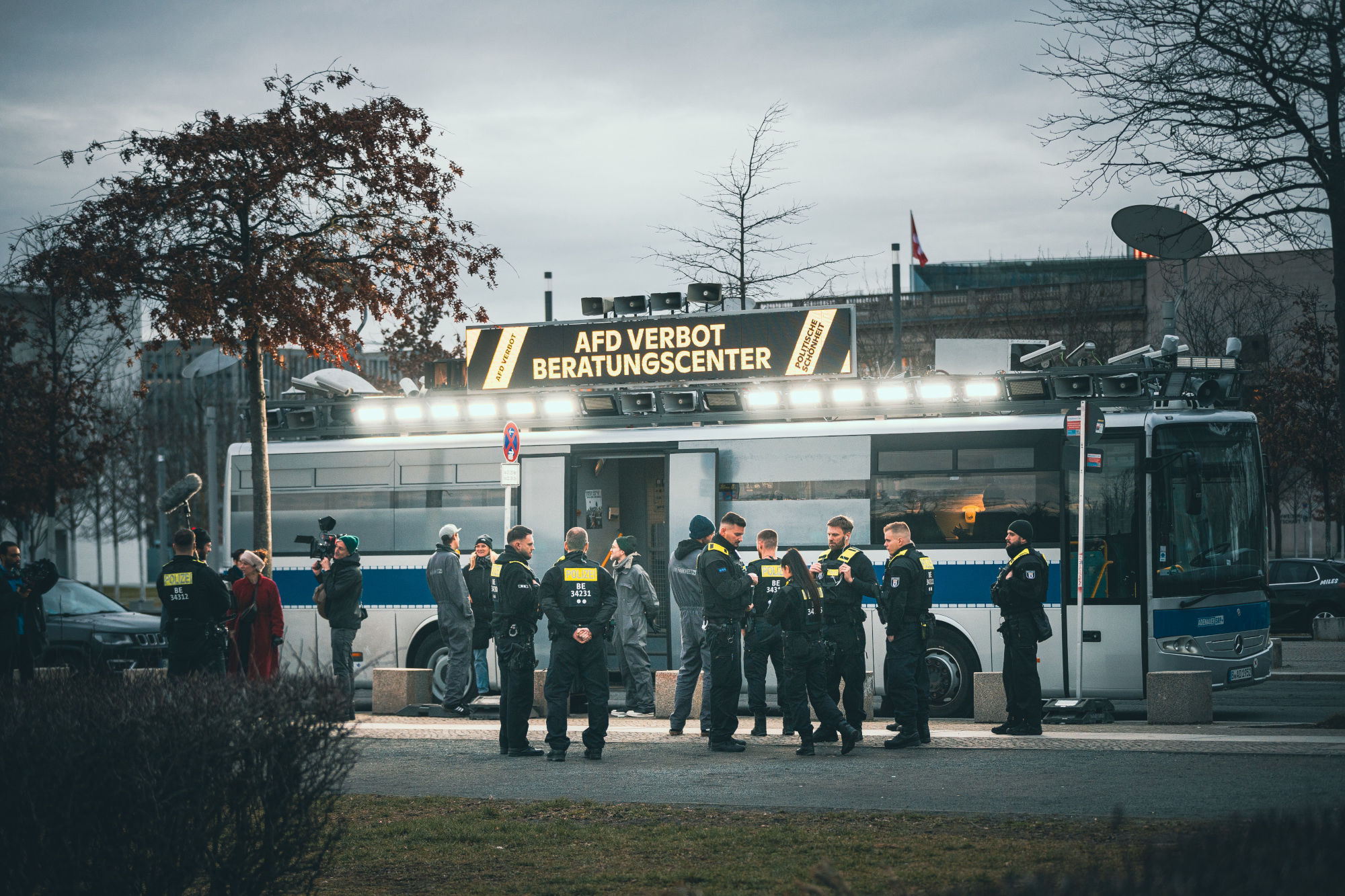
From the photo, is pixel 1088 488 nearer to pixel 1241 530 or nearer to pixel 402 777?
pixel 1241 530

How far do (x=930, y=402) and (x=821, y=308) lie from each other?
169 centimetres

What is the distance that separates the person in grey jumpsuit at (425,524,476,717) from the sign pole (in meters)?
6.25

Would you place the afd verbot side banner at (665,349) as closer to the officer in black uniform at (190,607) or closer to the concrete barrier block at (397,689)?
the concrete barrier block at (397,689)

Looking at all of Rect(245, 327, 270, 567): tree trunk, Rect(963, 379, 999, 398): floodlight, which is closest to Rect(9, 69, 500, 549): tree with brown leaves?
Rect(245, 327, 270, 567): tree trunk

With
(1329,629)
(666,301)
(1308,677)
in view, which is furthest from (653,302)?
(1329,629)

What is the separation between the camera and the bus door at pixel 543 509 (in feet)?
52.6

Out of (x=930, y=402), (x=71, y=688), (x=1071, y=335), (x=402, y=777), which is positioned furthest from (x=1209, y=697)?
(x=1071, y=335)

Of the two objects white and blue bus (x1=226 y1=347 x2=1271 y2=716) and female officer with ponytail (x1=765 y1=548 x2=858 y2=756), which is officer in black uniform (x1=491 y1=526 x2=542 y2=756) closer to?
female officer with ponytail (x1=765 y1=548 x2=858 y2=756)

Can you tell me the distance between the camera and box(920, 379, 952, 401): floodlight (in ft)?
47.6

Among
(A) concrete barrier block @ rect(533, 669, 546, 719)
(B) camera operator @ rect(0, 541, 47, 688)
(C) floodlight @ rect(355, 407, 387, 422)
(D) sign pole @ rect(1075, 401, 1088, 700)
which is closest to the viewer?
(D) sign pole @ rect(1075, 401, 1088, 700)

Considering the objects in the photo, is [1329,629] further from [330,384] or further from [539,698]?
[330,384]

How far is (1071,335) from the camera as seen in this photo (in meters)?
37.1

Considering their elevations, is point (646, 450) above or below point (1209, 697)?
above

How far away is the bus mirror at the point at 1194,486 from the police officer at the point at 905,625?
3082 millimetres
